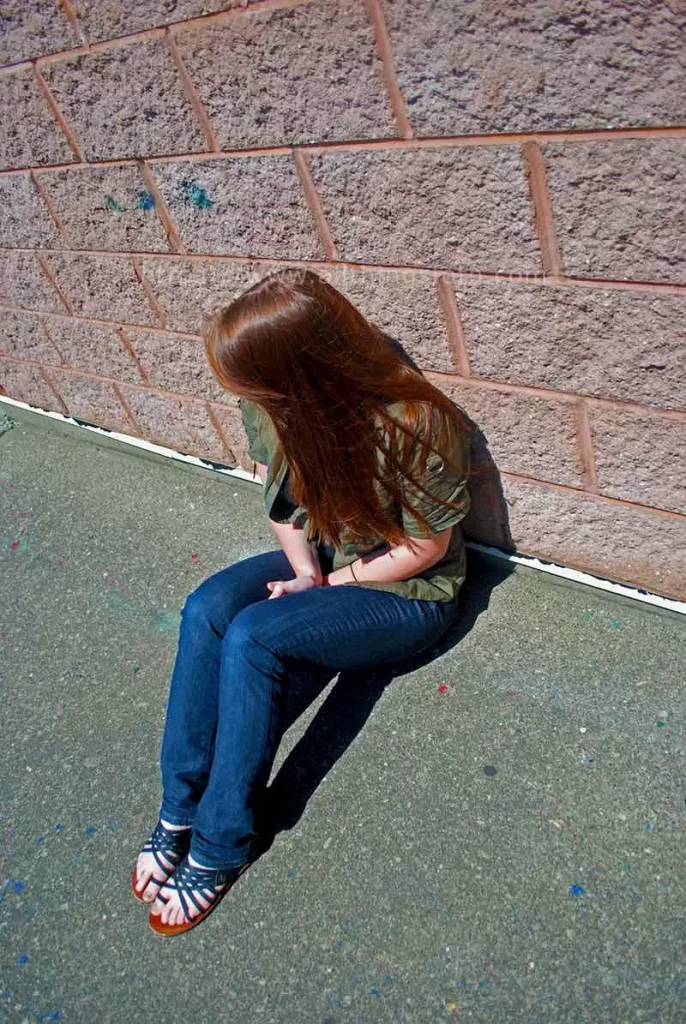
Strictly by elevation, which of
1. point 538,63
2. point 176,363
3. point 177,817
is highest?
point 538,63

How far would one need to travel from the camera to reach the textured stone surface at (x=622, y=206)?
1547 millimetres

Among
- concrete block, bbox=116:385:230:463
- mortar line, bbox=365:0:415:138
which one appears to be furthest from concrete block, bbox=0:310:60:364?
mortar line, bbox=365:0:415:138

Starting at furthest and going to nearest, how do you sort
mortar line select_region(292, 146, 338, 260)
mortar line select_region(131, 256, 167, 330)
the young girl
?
1. mortar line select_region(131, 256, 167, 330)
2. mortar line select_region(292, 146, 338, 260)
3. the young girl

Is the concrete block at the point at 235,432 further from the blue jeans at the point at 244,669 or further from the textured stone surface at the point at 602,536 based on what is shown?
the textured stone surface at the point at 602,536

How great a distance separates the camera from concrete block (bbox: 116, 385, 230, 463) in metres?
3.18

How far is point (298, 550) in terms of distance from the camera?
231cm

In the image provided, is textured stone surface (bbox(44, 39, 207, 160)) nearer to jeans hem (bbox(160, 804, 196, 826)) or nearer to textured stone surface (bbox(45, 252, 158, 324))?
textured stone surface (bbox(45, 252, 158, 324))

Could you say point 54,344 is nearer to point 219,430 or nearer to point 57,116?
point 219,430

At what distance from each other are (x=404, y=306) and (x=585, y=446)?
2.01ft

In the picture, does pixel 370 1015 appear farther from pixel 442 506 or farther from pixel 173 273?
pixel 173 273

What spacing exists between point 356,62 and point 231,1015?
2189mm

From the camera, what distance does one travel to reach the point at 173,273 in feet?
8.68

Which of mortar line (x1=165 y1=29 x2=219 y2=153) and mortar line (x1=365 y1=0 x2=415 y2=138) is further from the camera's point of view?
mortar line (x1=165 y1=29 x2=219 y2=153)

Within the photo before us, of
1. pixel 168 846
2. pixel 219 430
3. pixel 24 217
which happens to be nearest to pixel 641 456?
pixel 168 846
